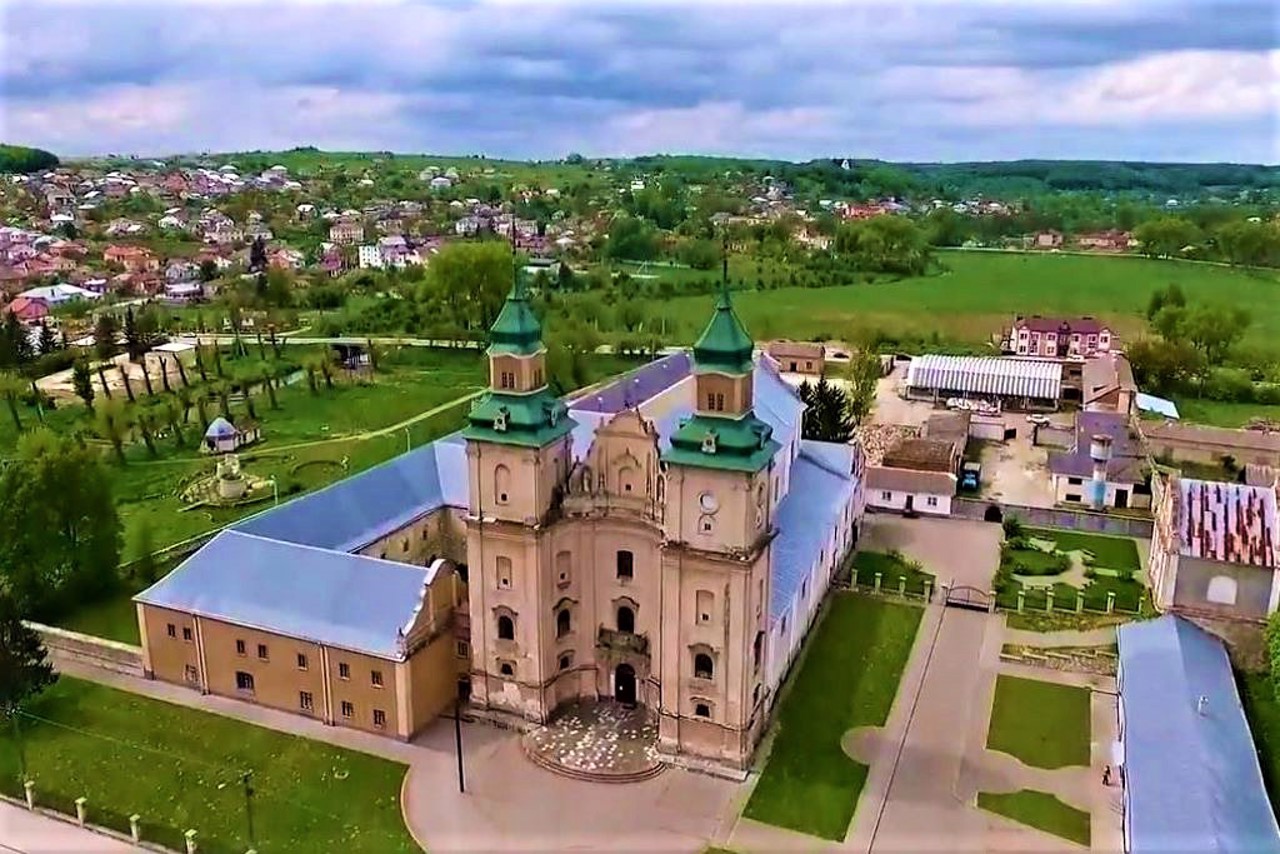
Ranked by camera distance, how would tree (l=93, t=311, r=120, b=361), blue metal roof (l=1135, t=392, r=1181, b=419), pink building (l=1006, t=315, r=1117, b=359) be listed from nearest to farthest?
1. blue metal roof (l=1135, t=392, r=1181, b=419)
2. tree (l=93, t=311, r=120, b=361)
3. pink building (l=1006, t=315, r=1117, b=359)

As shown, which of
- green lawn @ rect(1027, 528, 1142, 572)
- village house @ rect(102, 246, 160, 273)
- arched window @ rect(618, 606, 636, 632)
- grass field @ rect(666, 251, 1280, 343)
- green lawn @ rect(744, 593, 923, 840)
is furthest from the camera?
village house @ rect(102, 246, 160, 273)

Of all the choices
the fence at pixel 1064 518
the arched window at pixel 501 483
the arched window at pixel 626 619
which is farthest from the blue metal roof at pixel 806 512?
the arched window at pixel 501 483

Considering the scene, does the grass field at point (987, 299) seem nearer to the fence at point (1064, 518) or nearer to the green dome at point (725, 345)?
the fence at point (1064, 518)

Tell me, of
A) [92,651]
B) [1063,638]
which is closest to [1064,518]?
[1063,638]

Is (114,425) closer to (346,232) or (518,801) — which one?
(518,801)

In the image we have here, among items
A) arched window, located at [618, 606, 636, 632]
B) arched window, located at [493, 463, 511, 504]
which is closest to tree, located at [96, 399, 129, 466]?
arched window, located at [493, 463, 511, 504]

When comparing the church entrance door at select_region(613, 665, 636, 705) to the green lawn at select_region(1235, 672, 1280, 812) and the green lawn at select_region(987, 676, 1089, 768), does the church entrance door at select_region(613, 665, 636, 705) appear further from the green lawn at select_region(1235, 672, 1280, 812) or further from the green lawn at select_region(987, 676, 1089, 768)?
the green lawn at select_region(1235, 672, 1280, 812)
